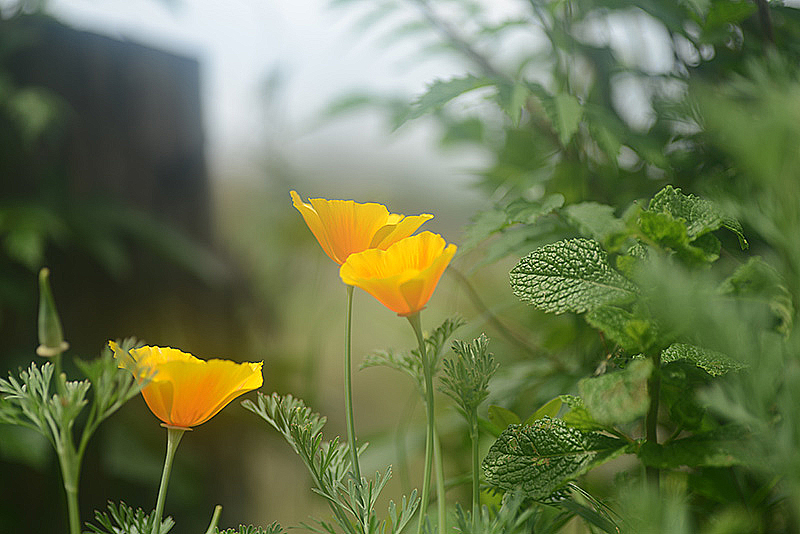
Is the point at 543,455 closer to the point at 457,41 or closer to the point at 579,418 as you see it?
the point at 579,418

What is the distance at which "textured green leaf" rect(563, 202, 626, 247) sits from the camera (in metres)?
0.27

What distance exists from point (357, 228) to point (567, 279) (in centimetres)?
9

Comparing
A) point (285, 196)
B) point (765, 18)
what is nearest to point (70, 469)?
point (765, 18)

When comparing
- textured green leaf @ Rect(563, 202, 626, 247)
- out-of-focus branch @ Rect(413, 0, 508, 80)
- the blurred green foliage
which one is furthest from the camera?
out-of-focus branch @ Rect(413, 0, 508, 80)

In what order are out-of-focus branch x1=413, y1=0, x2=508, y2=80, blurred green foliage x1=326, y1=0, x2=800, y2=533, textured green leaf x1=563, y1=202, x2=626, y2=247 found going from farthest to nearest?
out-of-focus branch x1=413, y1=0, x2=508, y2=80
textured green leaf x1=563, y1=202, x2=626, y2=247
blurred green foliage x1=326, y1=0, x2=800, y2=533

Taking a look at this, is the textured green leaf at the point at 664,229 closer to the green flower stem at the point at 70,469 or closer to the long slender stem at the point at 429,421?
the long slender stem at the point at 429,421

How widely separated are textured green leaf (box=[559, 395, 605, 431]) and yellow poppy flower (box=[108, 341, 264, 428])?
119 mm

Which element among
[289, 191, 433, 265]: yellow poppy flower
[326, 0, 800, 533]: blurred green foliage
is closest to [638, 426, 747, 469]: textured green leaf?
[326, 0, 800, 533]: blurred green foliage

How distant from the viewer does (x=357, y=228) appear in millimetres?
231

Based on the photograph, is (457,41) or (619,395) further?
(457,41)

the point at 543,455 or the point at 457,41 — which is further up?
the point at 457,41

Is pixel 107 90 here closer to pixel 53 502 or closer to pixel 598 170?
pixel 53 502

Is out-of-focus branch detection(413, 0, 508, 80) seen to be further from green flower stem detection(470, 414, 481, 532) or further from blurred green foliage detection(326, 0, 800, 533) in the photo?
green flower stem detection(470, 414, 481, 532)

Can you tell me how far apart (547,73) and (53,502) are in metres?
0.96
